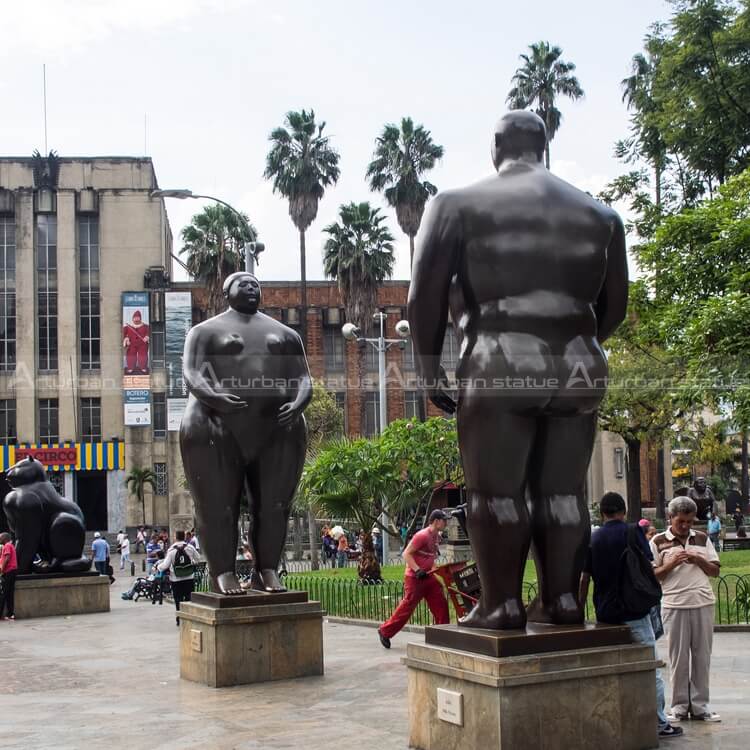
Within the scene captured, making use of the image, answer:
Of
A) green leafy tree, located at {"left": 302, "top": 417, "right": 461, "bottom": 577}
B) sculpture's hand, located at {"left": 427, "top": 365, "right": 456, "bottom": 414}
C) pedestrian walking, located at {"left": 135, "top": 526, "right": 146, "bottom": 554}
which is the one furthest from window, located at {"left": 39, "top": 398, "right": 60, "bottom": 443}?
sculpture's hand, located at {"left": 427, "top": 365, "right": 456, "bottom": 414}

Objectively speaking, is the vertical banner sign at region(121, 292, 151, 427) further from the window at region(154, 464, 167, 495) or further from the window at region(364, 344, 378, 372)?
the window at region(364, 344, 378, 372)

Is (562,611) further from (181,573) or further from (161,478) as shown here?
(161,478)

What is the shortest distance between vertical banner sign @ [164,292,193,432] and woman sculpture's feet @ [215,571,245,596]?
37.8 metres

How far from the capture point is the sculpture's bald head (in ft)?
17.3

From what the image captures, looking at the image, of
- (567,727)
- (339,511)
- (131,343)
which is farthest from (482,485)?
(131,343)

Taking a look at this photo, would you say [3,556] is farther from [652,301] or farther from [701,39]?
[701,39]

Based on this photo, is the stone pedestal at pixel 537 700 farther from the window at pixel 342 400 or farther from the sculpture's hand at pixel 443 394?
the window at pixel 342 400

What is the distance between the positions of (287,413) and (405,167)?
39.0m

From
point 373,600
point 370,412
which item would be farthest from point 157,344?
point 373,600

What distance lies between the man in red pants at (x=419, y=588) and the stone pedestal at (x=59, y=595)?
20.1ft

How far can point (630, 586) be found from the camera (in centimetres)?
561

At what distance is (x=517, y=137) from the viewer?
17.3 feet

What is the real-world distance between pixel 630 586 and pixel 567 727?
124 centimetres

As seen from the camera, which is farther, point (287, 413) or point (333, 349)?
point (333, 349)
